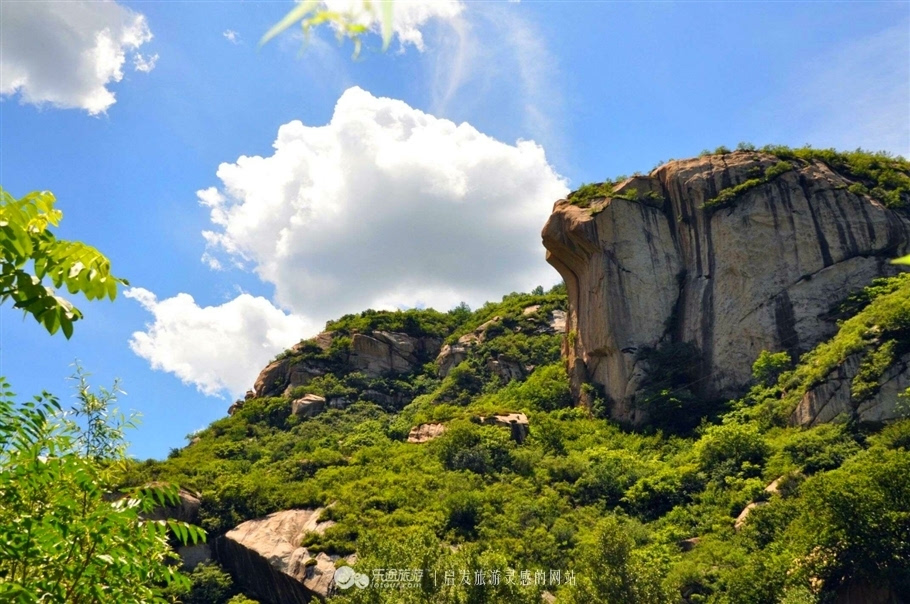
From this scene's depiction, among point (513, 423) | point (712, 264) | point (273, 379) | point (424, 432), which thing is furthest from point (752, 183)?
→ point (273, 379)

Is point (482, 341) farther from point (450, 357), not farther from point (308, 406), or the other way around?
point (308, 406)

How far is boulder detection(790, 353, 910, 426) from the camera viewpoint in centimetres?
3023

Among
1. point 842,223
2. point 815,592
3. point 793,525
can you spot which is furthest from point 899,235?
point 815,592

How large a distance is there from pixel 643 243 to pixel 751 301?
7674 millimetres

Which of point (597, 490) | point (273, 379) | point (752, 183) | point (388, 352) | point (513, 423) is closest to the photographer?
point (597, 490)

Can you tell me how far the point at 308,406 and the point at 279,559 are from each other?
88.6 ft

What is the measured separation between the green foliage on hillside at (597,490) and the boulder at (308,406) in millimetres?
1637

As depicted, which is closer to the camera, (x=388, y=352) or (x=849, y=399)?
(x=849, y=399)

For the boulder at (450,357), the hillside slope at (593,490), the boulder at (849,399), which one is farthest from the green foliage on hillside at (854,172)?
the boulder at (450,357)

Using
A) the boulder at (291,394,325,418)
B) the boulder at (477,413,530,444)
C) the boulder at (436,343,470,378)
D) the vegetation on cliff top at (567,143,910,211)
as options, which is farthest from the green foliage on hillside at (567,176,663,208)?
the boulder at (291,394,325,418)

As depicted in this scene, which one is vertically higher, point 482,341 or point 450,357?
point 482,341

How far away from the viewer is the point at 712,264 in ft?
142

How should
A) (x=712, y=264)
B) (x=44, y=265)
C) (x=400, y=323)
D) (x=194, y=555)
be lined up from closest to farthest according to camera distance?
(x=44, y=265) → (x=194, y=555) → (x=712, y=264) → (x=400, y=323)

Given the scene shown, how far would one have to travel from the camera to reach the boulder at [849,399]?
30234 millimetres
